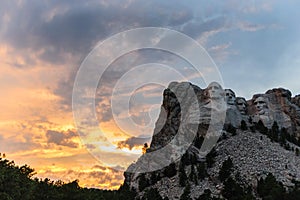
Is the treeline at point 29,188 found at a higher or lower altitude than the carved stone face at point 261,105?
lower

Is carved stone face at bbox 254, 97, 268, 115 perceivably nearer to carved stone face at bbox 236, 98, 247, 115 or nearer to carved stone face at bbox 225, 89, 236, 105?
carved stone face at bbox 236, 98, 247, 115

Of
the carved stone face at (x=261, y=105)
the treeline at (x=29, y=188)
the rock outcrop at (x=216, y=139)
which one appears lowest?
the treeline at (x=29, y=188)

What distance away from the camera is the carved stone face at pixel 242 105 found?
11519cm

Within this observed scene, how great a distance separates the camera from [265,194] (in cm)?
6775

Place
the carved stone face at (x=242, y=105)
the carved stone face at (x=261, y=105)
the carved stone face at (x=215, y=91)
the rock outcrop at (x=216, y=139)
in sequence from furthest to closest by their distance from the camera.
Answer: the carved stone face at (x=242, y=105) → the carved stone face at (x=261, y=105) → the carved stone face at (x=215, y=91) → the rock outcrop at (x=216, y=139)

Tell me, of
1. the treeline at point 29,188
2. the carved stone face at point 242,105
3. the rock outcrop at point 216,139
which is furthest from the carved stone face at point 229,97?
the treeline at point 29,188

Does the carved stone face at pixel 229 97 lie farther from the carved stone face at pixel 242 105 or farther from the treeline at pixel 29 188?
the treeline at pixel 29 188

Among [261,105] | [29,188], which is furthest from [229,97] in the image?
[29,188]

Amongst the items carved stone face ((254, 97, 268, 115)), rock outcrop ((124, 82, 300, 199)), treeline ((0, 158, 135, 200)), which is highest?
carved stone face ((254, 97, 268, 115))

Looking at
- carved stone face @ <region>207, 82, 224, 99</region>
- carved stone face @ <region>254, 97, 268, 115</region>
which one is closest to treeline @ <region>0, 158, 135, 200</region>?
carved stone face @ <region>207, 82, 224, 99</region>

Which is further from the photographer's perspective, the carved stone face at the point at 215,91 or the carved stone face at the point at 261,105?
the carved stone face at the point at 261,105

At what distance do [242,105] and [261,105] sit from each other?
5535 millimetres

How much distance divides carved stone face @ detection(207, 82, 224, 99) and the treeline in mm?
41728

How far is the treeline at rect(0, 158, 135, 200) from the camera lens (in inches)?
1849
